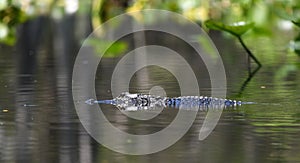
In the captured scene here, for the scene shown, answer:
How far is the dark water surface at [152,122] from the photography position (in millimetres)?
3184

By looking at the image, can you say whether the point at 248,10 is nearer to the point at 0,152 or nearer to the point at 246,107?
the point at 246,107

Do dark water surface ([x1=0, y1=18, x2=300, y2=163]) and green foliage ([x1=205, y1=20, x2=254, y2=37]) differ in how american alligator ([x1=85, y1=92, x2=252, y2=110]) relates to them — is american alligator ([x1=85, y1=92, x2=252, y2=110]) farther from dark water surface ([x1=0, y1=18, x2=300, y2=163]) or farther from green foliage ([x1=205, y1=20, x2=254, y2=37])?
green foliage ([x1=205, y1=20, x2=254, y2=37])

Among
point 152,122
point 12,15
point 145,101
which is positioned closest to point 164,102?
point 145,101

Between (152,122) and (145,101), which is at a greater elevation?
(145,101)

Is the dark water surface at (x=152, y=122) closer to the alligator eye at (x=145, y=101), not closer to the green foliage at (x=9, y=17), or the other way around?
the alligator eye at (x=145, y=101)

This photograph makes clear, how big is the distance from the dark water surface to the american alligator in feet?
0.40

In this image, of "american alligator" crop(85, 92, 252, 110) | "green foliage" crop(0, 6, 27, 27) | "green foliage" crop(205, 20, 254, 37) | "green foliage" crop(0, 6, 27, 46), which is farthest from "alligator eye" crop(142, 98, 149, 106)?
"green foliage" crop(0, 6, 27, 27)

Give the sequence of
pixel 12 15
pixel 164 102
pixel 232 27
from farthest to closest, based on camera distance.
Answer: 1. pixel 12 15
2. pixel 232 27
3. pixel 164 102

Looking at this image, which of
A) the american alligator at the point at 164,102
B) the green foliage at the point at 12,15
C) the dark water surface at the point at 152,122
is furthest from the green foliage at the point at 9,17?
the american alligator at the point at 164,102

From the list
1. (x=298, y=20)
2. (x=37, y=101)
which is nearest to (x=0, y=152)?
(x=37, y=101)

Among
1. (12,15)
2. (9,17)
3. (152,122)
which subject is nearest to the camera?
(152,122)

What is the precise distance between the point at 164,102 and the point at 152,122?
62 centimetres

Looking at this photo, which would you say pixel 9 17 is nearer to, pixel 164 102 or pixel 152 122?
pixel 164 102

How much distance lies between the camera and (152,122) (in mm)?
3973
